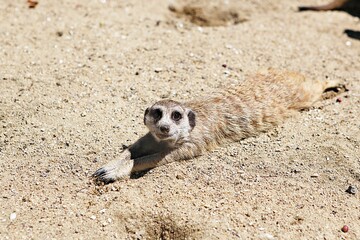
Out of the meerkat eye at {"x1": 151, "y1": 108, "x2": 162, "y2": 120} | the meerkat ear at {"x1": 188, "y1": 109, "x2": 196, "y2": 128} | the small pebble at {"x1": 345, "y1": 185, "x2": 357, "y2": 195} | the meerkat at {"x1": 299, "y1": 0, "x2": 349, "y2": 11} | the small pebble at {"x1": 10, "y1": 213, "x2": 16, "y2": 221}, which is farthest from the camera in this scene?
the meerkat at {"x1": 299, "y1": 0, "x2": 349, "y2": 11}

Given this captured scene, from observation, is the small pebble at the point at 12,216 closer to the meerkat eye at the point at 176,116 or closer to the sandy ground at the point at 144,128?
the sandy ground at the point at 144,128

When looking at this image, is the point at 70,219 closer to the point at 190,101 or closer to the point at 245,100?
the point at 190,101

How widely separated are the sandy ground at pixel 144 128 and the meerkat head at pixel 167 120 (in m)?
0.21

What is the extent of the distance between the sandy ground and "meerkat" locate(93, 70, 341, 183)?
0.08 m

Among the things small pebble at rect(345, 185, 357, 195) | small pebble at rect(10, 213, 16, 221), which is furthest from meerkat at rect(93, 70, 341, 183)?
small pebble at rect(345, 185, 357, 195)

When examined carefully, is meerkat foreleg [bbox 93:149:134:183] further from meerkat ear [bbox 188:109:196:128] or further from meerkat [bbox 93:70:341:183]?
meerkat ear [bbox 188:109:196:128]

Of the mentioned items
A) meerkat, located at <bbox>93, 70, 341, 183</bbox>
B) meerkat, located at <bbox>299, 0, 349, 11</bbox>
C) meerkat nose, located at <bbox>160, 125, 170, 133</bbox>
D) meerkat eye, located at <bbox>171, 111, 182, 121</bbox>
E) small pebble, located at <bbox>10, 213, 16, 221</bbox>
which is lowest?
small pebble, located at <bbox>10, 213, 16, 221</bbox>

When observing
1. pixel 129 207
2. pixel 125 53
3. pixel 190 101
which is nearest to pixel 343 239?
pixel 129 207

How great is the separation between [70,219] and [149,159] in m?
0.65

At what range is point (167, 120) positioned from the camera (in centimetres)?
304

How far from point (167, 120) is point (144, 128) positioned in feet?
1.42

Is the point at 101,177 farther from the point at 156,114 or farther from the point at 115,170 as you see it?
the point at 156,114

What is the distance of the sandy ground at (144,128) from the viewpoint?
9.04 ft

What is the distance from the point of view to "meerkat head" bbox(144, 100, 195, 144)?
3029 mm
